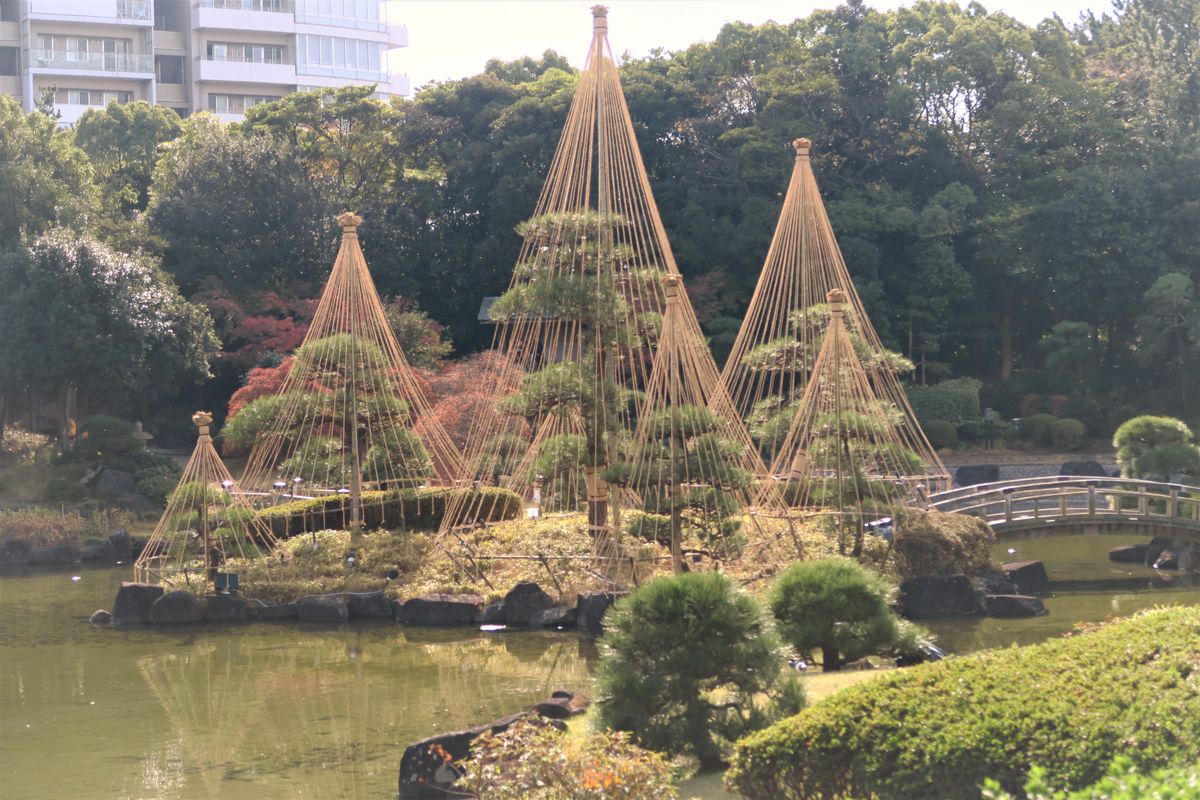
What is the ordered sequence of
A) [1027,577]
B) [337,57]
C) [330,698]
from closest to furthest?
[330,698] < [1027,577] < [337,57]

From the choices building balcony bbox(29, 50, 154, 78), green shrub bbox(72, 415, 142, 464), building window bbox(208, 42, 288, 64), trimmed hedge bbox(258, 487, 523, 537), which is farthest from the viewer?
building window bbox(208, 42, 288, 64)

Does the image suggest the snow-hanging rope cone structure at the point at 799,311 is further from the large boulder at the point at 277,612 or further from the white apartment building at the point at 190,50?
the white apartment building at the point at 190,50

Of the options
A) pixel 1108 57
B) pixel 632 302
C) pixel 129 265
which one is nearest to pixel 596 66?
pixel 632 302

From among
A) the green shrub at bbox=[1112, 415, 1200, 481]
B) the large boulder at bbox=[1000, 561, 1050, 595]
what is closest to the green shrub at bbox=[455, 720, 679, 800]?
the large boulder at bbox=[1000, 561, 1050, 595]

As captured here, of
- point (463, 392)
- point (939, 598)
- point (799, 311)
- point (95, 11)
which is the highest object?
point (95, 11)

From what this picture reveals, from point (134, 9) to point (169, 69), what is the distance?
13.8 feet

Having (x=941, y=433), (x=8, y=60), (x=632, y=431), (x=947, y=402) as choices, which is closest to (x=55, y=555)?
(x=632, y=431)

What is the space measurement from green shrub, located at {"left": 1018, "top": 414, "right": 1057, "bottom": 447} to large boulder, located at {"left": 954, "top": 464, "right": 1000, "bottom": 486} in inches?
101

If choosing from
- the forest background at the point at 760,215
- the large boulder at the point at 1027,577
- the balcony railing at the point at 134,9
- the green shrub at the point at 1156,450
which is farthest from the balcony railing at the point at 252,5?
the large boulder at the point at 1027,577

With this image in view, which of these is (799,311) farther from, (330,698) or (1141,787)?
(1141,787)

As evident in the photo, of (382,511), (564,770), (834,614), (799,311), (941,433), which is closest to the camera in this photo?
(564,770)

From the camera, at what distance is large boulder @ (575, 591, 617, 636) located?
1677cm

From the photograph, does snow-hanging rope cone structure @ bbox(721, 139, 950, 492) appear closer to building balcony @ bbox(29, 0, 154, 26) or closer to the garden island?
the garden island

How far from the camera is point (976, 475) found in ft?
92.7
